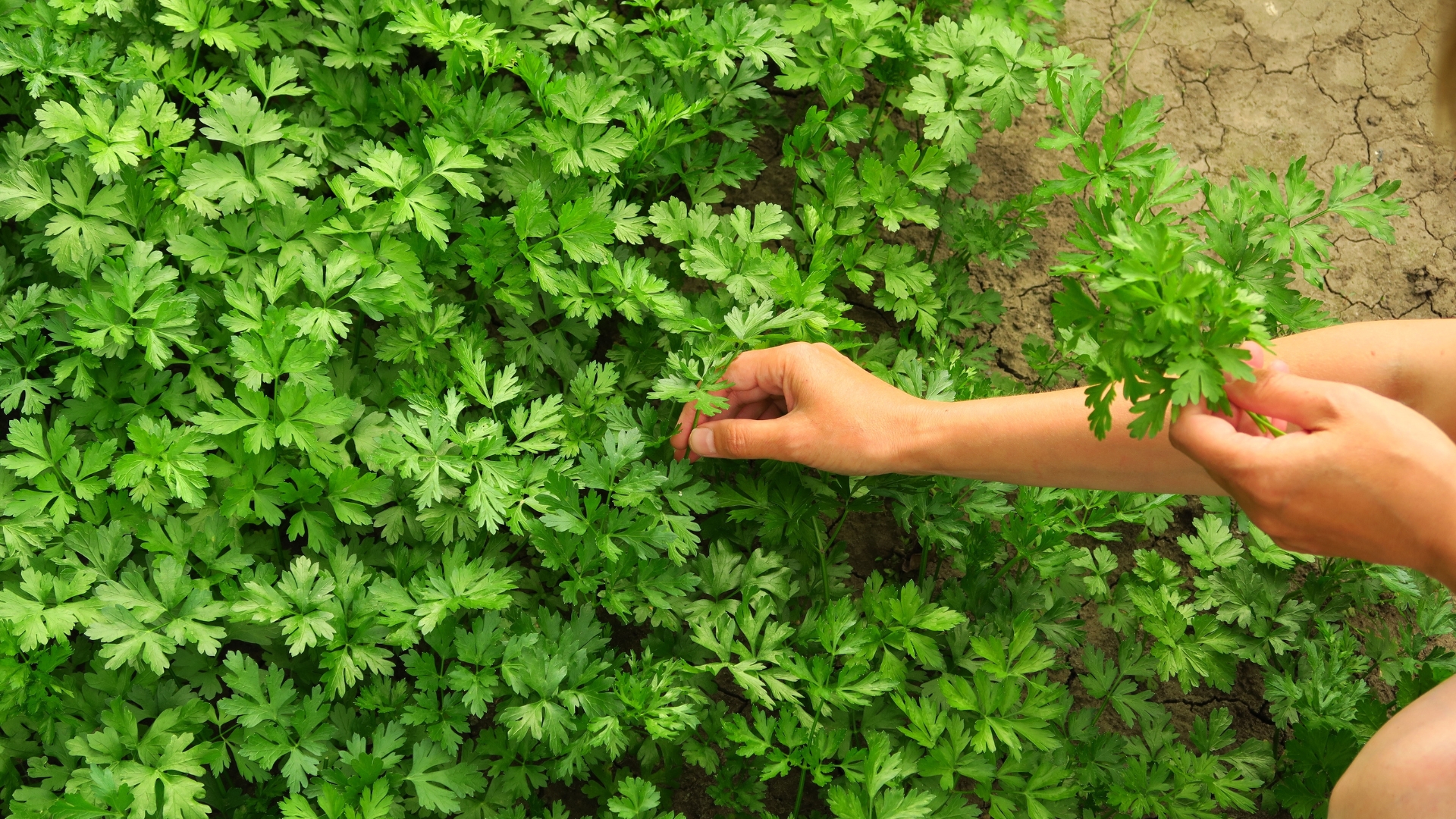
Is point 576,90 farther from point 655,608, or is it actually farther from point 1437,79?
point 1437,79

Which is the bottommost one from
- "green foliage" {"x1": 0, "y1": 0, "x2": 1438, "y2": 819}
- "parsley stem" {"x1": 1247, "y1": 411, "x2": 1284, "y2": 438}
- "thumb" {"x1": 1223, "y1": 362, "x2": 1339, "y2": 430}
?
"green foliage" {"x1": 0, "y1": 0, "x2": 1438, "y2": 819}

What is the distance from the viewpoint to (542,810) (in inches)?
101

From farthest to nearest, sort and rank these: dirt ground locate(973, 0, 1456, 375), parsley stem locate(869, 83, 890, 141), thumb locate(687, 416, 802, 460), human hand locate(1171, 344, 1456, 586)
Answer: dirt ground locate(973, 0, 1456, 375)
parsley stem locate(869, 83, 890, 141)
thumb locate(687, 416, 802, 460)
human hand locate(1171, 344, 1456, 586)

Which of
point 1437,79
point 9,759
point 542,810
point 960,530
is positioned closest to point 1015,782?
point 960,530

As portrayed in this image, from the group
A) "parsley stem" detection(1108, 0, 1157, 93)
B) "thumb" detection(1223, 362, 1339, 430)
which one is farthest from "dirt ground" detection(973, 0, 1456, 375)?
"thumb" detection(1223, 362, 1339, 430)

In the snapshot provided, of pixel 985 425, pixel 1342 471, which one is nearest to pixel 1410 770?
pixel 1342 471

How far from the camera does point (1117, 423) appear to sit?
235 centimetres

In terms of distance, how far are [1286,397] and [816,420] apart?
1019mm

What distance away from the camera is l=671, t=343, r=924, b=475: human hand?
2436mm

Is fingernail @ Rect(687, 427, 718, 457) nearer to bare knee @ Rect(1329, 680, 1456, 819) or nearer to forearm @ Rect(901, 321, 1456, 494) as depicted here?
forearm @ Rect(901, 321, 1456, 494)

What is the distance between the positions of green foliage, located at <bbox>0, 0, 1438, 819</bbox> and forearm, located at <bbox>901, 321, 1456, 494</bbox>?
0.21m

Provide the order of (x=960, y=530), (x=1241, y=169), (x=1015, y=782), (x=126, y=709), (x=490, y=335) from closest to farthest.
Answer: (x=126, y=709) < (x=1015, y=782) < (x=960, y=530) < (x=490, y=335) < (x=1241, y=169)

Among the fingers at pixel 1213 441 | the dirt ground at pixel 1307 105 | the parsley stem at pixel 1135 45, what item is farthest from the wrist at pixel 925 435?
the parsley stem at pixel 1135 45

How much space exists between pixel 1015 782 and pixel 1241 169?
8.60 ft
